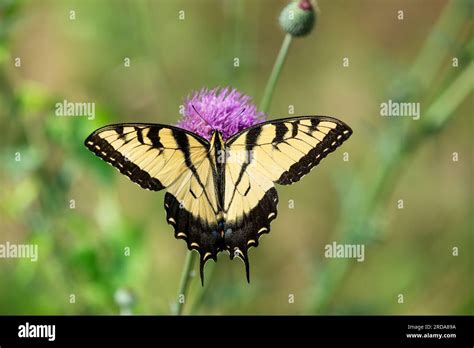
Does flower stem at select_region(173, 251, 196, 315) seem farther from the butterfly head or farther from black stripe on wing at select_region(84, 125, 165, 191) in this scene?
the butterfly head

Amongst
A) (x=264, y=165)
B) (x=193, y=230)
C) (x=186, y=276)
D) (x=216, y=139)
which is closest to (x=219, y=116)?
(x=216, y=139)

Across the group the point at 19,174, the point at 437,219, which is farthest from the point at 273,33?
the point at 19,174

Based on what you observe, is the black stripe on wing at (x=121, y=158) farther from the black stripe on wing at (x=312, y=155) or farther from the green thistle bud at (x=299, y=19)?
the green thistle bud at (x=299, y=19)

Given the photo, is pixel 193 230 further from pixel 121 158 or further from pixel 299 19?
pixel 299 19

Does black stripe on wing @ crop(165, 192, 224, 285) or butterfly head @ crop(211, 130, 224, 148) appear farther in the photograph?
butterfly head @ crop(211, 130, 224, 148)

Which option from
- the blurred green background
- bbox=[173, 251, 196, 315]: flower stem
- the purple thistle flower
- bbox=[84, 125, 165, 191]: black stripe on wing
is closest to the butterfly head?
the purple thistle flower

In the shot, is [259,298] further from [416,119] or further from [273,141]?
[273,141]

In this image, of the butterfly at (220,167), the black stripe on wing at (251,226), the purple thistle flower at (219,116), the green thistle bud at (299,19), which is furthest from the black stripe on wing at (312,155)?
the green thistle bud at (299,19)
